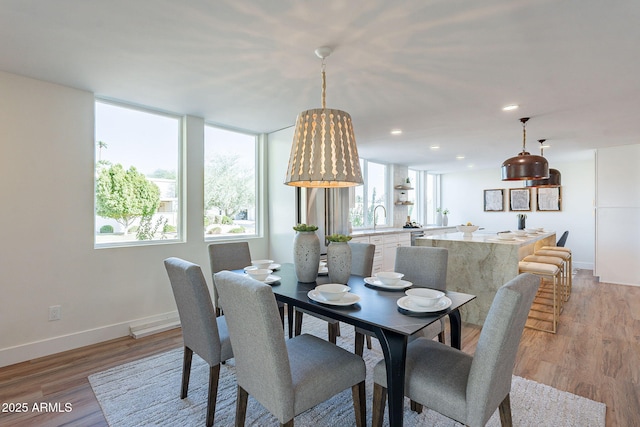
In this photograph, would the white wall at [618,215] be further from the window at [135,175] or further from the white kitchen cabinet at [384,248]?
the window at [135,175]

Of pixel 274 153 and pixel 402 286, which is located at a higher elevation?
pixel 274 153

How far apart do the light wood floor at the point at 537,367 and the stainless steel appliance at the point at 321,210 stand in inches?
76.5

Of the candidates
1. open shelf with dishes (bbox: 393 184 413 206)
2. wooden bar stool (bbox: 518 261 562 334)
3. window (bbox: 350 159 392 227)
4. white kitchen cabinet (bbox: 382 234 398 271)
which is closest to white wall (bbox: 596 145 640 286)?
wooden bar stool (bbox: 518 261 562 334)

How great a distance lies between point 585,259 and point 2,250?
8993mm

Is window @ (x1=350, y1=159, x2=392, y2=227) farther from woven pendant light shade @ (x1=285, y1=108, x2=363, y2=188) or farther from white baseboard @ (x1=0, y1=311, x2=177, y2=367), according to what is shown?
woven pendant light shade @ (x1=285, y1=108, x2=363, y2=188)

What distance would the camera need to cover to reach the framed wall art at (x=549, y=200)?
688cm

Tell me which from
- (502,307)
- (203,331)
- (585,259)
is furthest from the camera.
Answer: (585,259)

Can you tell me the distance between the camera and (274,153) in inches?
172

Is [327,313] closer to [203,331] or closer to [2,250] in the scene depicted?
[203,331]

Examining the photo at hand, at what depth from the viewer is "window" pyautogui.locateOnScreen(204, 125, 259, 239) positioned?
3.97 metres

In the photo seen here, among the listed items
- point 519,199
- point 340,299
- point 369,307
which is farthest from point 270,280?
point 519,199

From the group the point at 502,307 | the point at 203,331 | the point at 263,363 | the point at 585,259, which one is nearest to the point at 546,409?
the point at 502,307

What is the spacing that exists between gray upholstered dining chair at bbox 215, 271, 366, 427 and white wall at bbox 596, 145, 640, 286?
5.76 meters

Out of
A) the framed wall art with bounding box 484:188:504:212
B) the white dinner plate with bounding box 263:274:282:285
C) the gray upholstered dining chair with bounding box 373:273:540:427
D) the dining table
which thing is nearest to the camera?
the gray upholstered dining chair with bounding box 373:273:540:427
